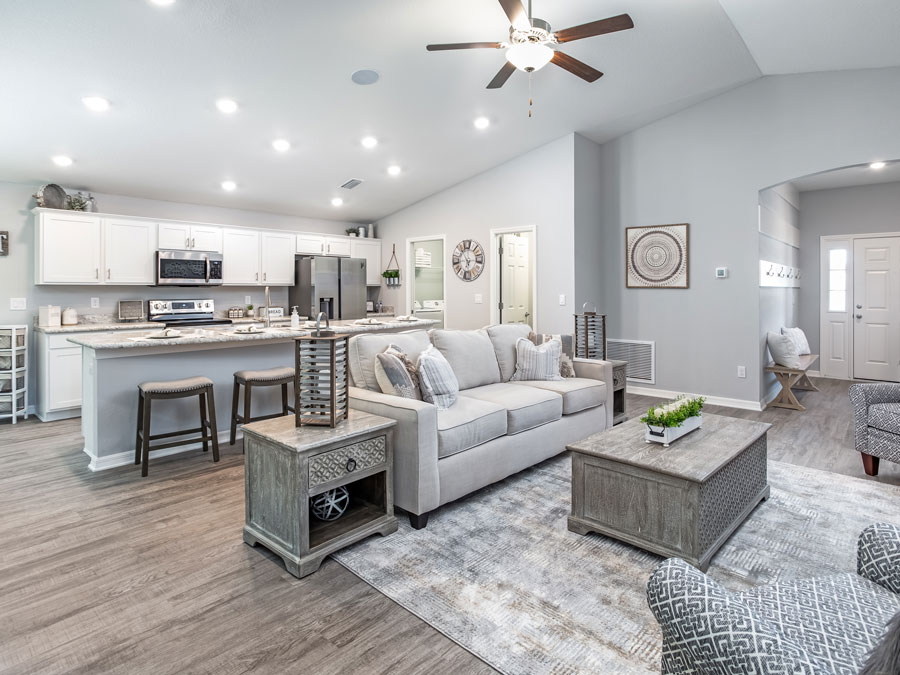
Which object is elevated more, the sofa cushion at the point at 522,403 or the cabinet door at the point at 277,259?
the cabinet door at the point at 277,259

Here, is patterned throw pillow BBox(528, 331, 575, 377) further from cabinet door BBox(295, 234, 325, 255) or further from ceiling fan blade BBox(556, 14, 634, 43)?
cabinet door BBox(295, 234, 325, 255)

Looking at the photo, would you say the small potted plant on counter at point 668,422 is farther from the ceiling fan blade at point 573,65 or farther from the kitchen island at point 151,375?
the kitchen island at point 151,375

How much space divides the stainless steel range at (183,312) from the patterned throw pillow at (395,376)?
12.3ft

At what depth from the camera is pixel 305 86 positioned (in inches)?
157

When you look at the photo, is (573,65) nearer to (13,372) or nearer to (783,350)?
(783,350)

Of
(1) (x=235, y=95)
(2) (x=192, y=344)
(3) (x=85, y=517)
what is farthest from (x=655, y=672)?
(1) (x=235, y=95)

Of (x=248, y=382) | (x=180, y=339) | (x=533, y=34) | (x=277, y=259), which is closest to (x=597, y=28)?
(x=533, y=34)

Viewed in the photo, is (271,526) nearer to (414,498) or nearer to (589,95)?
(414,498)

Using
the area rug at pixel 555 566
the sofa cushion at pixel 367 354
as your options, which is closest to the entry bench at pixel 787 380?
the area rug at pixel 555 566

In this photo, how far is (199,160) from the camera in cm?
503

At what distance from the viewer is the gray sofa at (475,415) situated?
263 cm

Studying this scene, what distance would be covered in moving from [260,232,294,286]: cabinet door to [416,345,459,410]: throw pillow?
4262 mm

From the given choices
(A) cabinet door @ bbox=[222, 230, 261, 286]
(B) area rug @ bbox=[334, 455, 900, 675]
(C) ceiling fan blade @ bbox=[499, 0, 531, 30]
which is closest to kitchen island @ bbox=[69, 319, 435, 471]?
(B) area rug @ bbox=[334, 455, 900, 675]

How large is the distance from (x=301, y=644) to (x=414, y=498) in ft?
3.03
